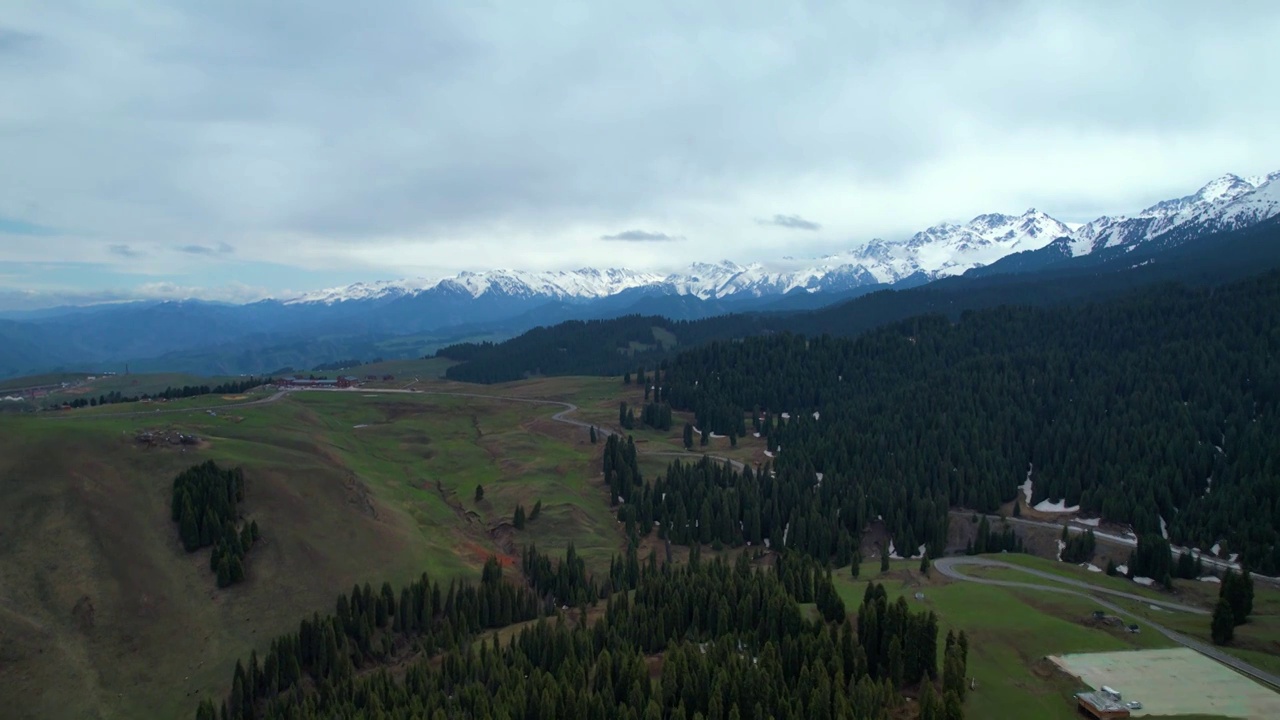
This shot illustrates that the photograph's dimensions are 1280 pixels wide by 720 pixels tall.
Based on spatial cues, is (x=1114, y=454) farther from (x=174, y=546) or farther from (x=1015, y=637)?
(x=174, y=546)

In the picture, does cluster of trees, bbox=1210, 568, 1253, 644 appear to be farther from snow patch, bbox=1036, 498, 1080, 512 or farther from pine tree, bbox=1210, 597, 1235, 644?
snow patch, bbox=1036, 498, 1080, 512

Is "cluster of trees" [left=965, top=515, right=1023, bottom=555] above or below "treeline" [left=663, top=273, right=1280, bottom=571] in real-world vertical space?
below

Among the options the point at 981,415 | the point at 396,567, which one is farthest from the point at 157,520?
the point at 981,415

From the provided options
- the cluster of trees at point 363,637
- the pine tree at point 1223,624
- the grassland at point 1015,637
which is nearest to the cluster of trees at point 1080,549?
the grassland at point 1015,637

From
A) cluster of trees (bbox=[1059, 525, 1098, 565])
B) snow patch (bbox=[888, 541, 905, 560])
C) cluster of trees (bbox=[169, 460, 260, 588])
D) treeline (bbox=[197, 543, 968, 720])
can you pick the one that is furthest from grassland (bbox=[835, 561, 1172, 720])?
cluster of trees (bbox=[169, 460, 260, 588])

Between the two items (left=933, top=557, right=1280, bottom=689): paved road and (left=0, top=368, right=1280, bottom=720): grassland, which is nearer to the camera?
(left=933, top=557, right=1280, bottom=689): paved road

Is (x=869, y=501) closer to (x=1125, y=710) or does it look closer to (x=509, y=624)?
(x=509, y=624)

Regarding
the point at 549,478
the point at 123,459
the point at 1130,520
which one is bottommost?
the point at 1130,520

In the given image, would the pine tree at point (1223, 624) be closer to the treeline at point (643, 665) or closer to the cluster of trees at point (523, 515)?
the treeline at point (643, 665)
